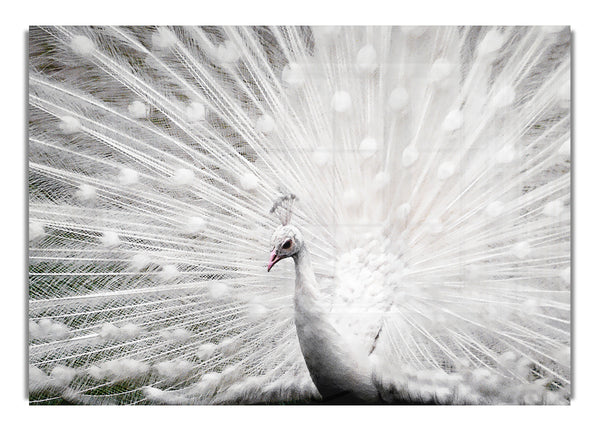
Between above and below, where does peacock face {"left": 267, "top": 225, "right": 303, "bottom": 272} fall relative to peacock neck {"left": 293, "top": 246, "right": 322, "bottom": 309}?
above

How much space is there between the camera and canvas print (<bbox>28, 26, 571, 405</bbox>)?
6.75 ft

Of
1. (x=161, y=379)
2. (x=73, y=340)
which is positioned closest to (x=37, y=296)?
(x=73, y=340)

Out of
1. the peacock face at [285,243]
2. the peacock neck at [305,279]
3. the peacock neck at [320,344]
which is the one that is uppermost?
the peacock face at [285,243]

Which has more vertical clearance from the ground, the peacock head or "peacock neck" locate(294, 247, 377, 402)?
the peacock head

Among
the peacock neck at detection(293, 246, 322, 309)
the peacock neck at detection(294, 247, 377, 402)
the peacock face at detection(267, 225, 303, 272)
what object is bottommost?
the peacock neck at detection(294, 247, 377, 402)

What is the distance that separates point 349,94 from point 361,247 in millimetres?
510

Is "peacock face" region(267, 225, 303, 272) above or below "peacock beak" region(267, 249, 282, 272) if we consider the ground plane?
above

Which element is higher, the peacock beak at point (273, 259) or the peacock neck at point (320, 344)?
the peacock beak at point (273, 259)

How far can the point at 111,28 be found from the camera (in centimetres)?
206

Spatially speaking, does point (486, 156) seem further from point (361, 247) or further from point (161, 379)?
point (161, 379)

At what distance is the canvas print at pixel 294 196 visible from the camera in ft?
6.75

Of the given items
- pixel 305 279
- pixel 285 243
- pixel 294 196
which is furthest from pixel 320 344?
pixel 294 196

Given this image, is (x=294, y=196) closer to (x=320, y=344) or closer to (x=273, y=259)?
(x=273, y=259)

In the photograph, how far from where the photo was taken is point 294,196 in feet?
6.79
